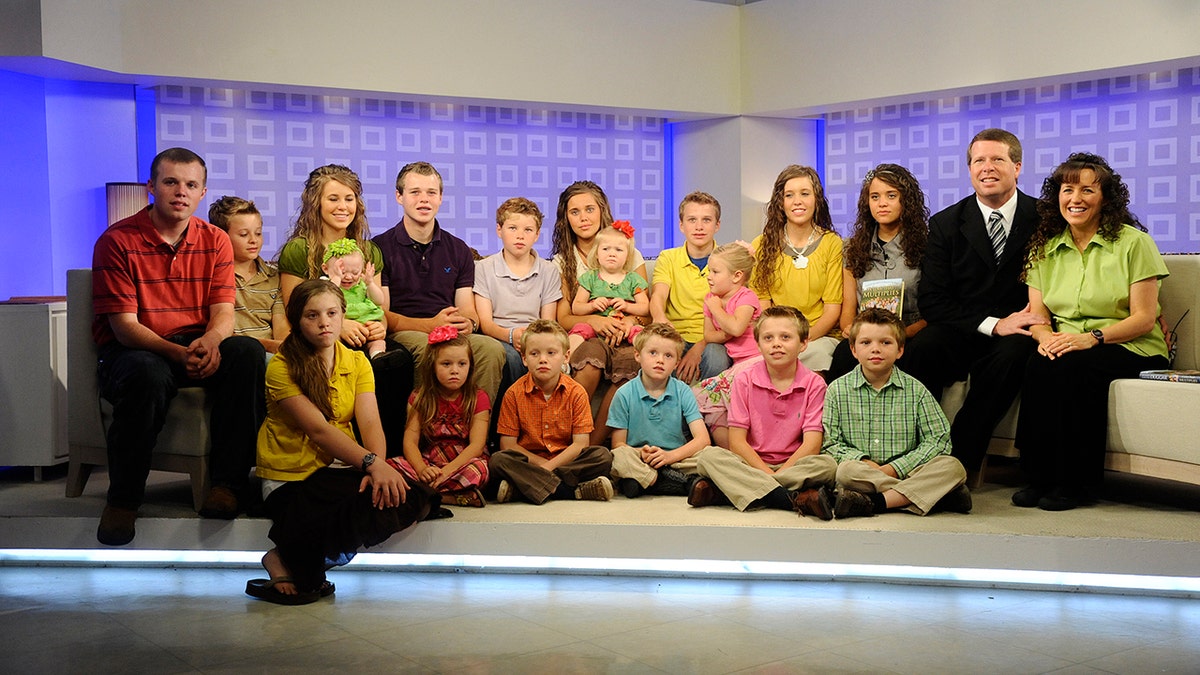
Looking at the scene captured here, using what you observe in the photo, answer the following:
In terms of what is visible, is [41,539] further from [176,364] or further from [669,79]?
[669,79]

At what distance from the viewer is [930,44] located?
7207 millimetres

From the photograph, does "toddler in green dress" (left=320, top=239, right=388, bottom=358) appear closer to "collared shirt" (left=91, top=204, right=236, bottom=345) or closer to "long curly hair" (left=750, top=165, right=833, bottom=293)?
"collared shirt" (left=91, top=204, right=236, bottom=345)

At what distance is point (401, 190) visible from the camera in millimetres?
5289

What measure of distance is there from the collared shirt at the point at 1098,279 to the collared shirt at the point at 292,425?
107 inches

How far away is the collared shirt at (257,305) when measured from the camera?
4.95 meters

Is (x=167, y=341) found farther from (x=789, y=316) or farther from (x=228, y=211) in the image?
(x=789, y=316)

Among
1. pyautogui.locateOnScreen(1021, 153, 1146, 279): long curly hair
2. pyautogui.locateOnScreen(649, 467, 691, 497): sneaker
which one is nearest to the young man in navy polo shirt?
pyautogui.locateOnScreen(649, 467, 691, 497): sneaker

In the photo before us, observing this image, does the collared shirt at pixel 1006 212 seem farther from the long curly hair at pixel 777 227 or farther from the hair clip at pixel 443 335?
the hair clip at pixel 443 335

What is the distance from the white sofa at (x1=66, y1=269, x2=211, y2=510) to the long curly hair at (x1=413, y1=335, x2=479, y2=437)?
783 mm

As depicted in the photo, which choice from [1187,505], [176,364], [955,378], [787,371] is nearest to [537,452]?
[787,371]

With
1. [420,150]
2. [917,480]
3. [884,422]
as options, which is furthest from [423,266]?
[420,150]

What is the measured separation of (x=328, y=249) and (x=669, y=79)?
3.67m

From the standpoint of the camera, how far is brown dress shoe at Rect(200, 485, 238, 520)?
422 cm

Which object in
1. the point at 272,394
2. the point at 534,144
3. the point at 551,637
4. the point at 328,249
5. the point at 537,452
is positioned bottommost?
the point at 551,637
